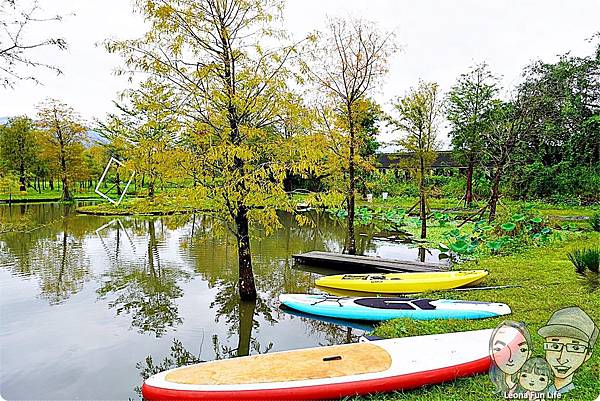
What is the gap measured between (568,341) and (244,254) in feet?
20.3

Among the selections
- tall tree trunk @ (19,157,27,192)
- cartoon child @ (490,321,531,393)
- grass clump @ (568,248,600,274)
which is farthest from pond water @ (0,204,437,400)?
tall tree trunk @ (19,157,27,192)

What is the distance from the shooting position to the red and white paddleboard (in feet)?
13.3

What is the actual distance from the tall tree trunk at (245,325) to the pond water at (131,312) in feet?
0.07

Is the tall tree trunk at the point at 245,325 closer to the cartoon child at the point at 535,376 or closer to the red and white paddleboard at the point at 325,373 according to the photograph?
the red and white paddleboard at the point at 325,373

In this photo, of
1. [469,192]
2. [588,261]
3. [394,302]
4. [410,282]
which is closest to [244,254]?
[394,302]

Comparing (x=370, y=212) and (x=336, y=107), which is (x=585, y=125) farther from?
(x=336, y=107)

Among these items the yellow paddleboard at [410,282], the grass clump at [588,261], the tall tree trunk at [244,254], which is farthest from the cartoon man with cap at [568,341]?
the tall tree trunk at [244,254]

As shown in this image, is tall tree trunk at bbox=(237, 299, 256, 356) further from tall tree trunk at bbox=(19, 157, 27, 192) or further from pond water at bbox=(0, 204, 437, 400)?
tall tree trunk at bbox=(19, 157, 27, 192)

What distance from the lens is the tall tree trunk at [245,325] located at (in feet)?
22.4

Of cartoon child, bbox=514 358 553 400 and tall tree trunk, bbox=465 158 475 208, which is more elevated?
tall tree trunk, bbox=465 158 475 208

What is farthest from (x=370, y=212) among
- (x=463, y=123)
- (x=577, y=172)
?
(x=577, y=172)

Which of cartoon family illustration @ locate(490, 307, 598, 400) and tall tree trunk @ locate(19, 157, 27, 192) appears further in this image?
tall tree trunk @ locate(19, 157, 27, 192)

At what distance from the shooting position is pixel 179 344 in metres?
6.91

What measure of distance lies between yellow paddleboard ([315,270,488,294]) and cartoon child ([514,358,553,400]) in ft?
19.1
